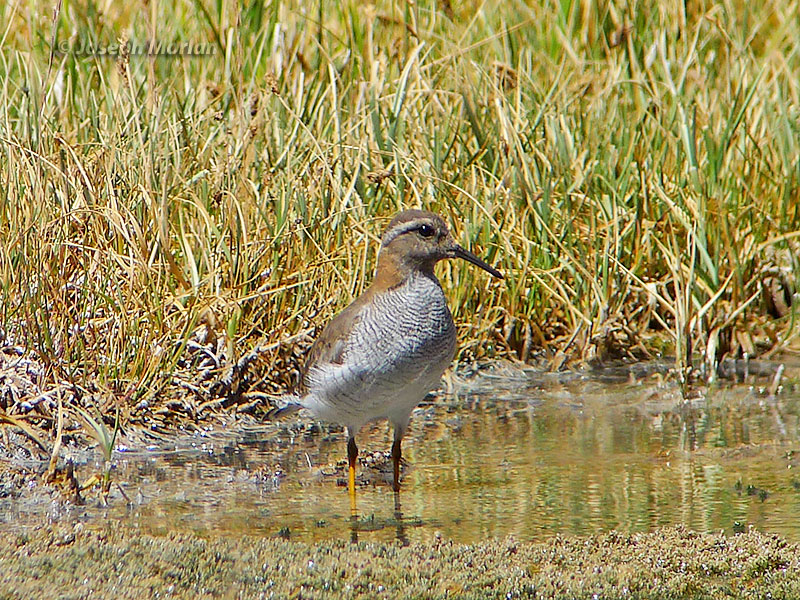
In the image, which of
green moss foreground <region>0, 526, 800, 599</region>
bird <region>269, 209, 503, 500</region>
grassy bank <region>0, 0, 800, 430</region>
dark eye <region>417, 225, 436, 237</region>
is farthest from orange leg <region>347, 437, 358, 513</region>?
grassy bank <region>0, 0, 800, 430</region>

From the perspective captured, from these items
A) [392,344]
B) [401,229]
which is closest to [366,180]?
[401,229]

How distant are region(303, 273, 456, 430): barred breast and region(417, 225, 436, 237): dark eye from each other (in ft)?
0.70

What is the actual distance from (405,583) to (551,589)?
48 cm

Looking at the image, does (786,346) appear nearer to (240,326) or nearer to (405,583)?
(240,326)

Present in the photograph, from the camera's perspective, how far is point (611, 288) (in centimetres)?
785

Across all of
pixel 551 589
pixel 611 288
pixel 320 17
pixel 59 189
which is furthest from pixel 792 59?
pixel 551 589

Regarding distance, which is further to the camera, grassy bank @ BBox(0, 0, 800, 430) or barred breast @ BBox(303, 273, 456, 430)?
grassy bank @ BBox(0, 0, 800, 430)

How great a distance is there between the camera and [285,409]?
669cm

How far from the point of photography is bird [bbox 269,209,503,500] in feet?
18.4

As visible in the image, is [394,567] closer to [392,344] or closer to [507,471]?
[392,344]

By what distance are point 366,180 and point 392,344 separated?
7.62 ft

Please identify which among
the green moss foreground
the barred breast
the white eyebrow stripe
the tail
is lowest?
the tail

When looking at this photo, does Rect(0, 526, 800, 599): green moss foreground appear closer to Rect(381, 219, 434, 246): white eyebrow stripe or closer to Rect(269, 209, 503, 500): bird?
Rect(269, 209, 503, 500): bird

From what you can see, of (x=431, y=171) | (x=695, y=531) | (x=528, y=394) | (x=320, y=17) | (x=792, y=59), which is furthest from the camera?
(x=792, y=59)
